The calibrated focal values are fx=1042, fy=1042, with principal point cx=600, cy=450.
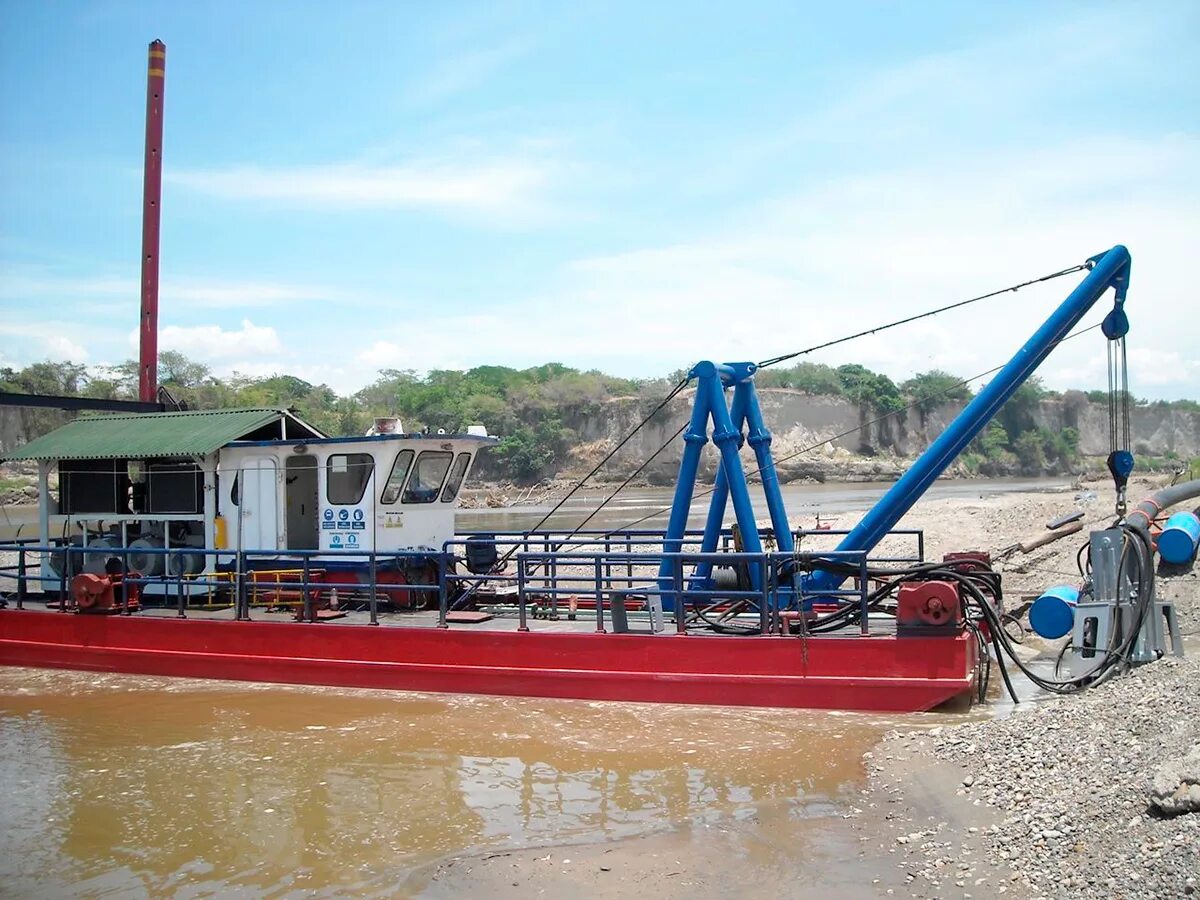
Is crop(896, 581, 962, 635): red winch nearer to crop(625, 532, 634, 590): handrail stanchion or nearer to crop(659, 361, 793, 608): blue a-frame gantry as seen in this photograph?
crop(659, 361, 793, 608): blue a-frame gantry

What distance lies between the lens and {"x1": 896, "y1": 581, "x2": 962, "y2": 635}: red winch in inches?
355

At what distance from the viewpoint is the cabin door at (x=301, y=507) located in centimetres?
1241

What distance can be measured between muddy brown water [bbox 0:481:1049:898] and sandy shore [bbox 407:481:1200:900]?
0.82ft

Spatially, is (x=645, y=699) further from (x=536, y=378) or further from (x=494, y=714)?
(x=536, y=378)

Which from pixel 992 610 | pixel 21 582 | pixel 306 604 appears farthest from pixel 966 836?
pixel 21 582

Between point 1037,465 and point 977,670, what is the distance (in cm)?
7329

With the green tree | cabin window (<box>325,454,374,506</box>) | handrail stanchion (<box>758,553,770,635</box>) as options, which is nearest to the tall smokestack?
cabin window (<box>325,454,374,506</box>)

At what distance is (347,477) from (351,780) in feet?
15.2

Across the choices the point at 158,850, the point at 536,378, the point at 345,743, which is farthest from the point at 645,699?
the point at 536,378

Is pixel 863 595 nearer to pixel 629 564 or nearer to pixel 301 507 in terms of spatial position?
pixel 629 564

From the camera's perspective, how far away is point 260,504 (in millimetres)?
12266

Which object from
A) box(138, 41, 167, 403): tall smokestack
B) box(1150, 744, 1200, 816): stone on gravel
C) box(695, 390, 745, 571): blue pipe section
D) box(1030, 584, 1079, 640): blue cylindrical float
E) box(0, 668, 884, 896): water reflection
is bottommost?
box(0, 668, 884, 896): water reflection

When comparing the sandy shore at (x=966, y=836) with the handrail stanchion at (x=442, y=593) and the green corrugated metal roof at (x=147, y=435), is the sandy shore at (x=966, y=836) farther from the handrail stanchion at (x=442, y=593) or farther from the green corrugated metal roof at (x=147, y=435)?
the green corrugated metal roof at (x=147, y=435)

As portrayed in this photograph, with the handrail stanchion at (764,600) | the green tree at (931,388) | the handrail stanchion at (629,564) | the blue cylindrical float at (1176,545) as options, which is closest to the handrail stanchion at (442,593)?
the handrail stanchion at (629,564)
